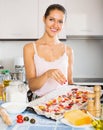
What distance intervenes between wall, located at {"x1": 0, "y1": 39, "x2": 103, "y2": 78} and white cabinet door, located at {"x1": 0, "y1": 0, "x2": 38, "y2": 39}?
0.27 m

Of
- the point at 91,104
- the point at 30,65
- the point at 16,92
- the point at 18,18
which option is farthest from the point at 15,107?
the point at 18,18

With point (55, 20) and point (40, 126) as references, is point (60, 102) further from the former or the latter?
point (55, 20)

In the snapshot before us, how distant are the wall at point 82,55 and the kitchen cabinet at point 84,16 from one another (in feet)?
0.94

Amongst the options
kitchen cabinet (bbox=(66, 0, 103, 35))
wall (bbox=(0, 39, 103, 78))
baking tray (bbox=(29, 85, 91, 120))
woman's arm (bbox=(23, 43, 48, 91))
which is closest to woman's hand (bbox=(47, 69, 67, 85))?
baking tray (bbox=(29, 85, 91, 120))

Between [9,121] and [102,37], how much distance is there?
2.32 meters

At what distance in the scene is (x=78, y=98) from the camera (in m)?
1.28

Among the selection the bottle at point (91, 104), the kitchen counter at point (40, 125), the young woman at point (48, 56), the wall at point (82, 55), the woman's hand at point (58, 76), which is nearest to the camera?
the kitchen counter at point (40, 125)

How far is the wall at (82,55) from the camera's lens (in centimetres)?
323

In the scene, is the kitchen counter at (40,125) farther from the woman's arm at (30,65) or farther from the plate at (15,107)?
the woman's arm at (30,65)

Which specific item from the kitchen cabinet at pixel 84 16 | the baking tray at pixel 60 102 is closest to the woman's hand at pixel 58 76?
the baking tray at pixel 60 102

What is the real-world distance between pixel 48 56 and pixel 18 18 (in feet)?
4.55

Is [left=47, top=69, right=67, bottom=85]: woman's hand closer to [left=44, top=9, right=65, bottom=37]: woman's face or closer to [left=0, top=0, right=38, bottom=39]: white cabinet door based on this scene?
[left=44, top=9, right=65, bottom=37]: woman's face

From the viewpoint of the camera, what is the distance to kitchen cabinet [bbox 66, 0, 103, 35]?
2.95 metres

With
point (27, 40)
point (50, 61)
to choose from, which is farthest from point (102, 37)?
point (50, 61)
